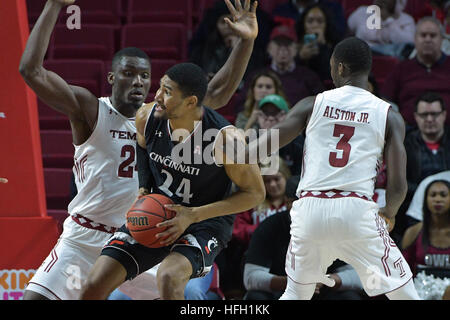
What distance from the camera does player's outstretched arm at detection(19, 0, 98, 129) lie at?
13.8 feet

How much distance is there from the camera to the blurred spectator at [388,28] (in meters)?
8.02

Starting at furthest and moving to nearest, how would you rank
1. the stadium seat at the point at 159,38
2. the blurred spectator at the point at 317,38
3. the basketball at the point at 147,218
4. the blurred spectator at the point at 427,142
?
the stadium seat at the point at 159,38 < the blurred spectator at the point at 317,38 < the blurred spectator at the point at 427,142 < the basketball at the point at 147,218

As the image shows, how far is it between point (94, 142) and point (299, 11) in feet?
15.0

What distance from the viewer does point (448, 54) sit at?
25.7ft

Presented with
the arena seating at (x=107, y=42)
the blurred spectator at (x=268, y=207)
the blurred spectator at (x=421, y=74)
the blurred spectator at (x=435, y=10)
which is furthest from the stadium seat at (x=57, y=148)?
the blurred spectator at (x=435, y=10)

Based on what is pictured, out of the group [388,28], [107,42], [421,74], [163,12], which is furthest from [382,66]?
[107,42]

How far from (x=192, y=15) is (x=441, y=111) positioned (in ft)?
11.5

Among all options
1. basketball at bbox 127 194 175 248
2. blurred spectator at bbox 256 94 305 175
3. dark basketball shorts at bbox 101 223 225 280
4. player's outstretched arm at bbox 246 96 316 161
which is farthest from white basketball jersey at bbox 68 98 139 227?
blurred spectator at bbox 256 94 305 175

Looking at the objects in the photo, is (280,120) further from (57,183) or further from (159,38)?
(159,38)

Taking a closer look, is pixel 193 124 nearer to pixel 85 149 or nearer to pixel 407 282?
pixel 85 149

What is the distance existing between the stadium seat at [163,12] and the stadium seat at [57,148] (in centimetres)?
213

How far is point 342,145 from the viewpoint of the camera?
4.06 m

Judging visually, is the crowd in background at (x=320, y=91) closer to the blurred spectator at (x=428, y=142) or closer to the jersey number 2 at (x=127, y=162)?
the blurred spectator at (x=428, y=142)
